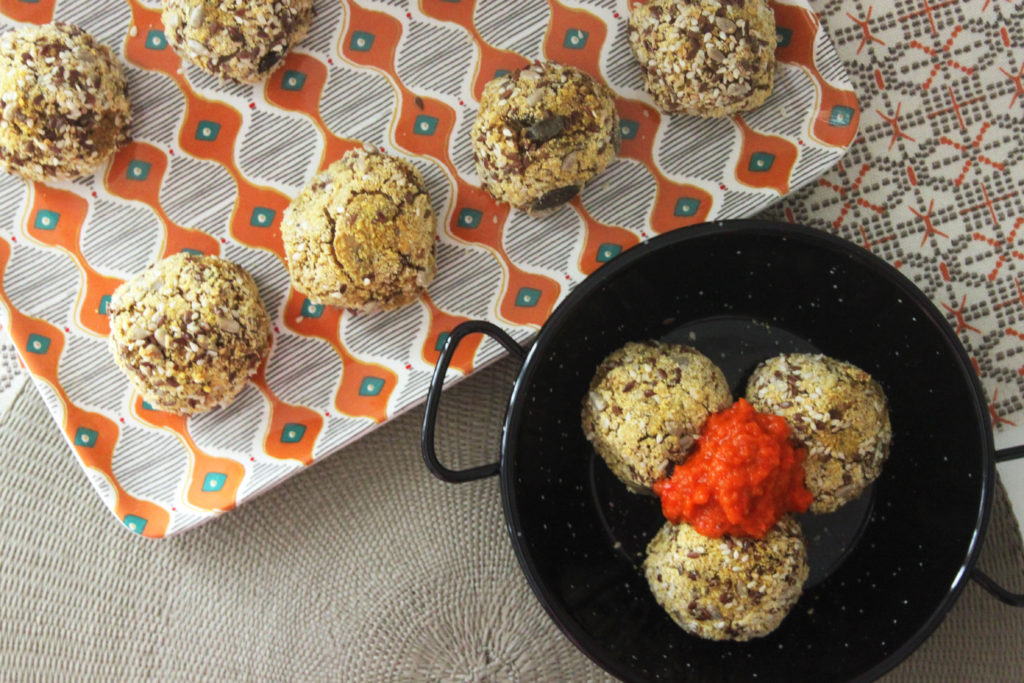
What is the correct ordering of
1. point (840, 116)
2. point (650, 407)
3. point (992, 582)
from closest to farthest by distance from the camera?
1. point (992, 582)
2. point (650, 407)
3. point (840, 116)

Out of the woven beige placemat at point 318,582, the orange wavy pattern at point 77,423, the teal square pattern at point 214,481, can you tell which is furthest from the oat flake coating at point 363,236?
the orange wavy pattern at point 77,423

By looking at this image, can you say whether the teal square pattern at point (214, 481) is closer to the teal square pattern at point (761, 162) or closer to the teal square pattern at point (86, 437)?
the teal square pattern at point (86, 437)

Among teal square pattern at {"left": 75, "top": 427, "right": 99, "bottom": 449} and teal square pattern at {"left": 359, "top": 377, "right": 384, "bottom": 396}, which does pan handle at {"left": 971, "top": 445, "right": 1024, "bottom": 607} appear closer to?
teal square pattern at {"left": 359, "top": 377, "right": 384, "bottom": 396}

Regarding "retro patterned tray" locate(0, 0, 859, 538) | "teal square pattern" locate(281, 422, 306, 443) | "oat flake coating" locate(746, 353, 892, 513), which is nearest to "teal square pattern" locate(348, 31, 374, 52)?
"retro patterned tray" locate(0, 0, 859, 538)

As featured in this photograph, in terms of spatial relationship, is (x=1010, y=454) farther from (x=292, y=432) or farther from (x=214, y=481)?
(x=214, y=481)

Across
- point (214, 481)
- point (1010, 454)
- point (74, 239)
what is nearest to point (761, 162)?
point (1010, 454)

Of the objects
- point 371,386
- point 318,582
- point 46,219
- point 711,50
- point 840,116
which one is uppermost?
point 711,50

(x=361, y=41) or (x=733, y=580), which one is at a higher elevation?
(x=361, y=41)

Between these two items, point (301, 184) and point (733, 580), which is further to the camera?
point (301, 184)
